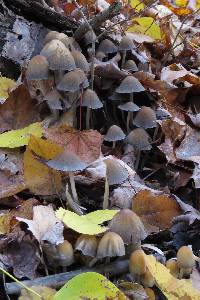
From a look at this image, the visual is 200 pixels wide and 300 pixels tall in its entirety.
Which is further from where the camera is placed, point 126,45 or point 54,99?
point 126,45

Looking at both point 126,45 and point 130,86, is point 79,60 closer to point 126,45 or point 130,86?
point 130,86

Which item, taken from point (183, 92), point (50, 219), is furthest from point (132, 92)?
point (50, 219)

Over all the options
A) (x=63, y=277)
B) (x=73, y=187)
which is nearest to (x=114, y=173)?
(x=73, y=187)

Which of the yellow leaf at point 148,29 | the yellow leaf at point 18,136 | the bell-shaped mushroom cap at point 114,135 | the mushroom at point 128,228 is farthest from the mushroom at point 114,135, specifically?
the yellow leaf at point 148,29

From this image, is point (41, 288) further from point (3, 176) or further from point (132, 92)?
point (132, 92)

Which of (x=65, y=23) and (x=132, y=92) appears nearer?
(x=132, y=92)

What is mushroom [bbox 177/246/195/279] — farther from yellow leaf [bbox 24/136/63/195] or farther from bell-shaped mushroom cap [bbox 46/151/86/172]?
yellow leaf [bbox 24/136/63/195]
